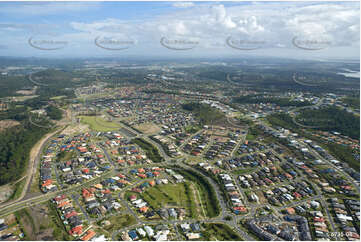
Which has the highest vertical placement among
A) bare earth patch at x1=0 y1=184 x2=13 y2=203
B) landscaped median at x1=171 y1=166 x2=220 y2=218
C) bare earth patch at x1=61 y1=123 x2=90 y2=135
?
bare earth patch at x1=61 y1=123 x2=90 y2=135

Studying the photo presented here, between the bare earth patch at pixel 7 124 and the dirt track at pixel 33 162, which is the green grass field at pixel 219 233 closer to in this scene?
the dirt track at pixel 33 162

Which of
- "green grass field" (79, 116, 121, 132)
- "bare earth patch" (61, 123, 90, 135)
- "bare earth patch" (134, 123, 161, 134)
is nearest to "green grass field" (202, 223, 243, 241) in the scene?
"bare earth patch" (134, 123, 161, 134)

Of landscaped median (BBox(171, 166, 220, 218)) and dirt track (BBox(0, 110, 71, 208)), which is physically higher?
dirt track (BBox(0, 110, 71, 208))

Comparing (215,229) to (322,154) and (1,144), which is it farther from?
(1,144)

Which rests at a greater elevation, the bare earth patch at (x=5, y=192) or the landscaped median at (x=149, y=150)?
the landscaped median at (x=149, y=150)

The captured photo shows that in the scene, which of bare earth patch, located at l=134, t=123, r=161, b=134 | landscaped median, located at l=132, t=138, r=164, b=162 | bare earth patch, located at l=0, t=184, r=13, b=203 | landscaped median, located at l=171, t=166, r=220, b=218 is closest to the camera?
landscaped median, located at l=171, t=166, r=220, b=218

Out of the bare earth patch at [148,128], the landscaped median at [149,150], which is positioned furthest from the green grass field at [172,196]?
the bare earth patch at [148,128]

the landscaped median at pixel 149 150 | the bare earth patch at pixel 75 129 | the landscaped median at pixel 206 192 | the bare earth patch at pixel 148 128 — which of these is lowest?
the landscaped median at pixel 206 192

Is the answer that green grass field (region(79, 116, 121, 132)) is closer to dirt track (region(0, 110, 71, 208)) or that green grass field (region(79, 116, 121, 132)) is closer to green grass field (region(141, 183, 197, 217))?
dirt track (region(0, 110, 71, 208))
